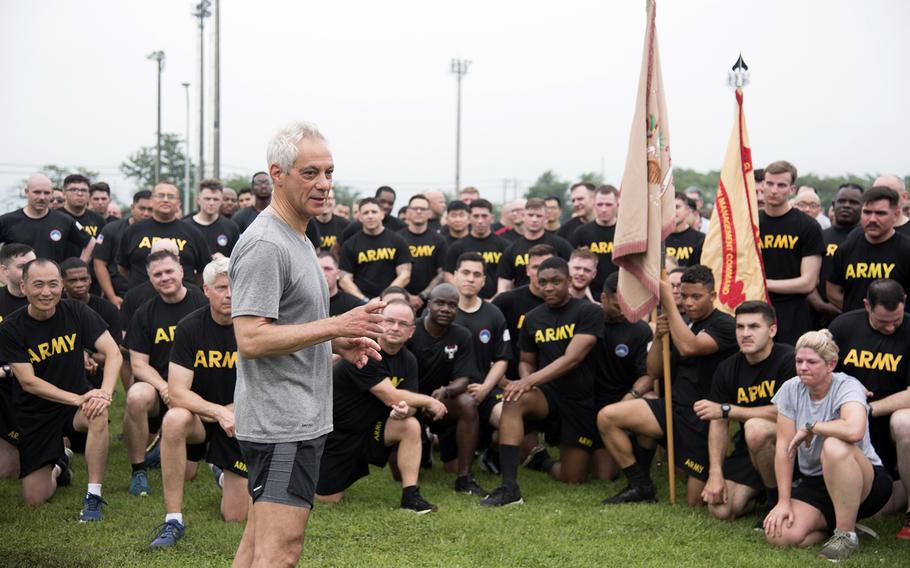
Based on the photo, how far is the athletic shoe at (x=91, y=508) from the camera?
249 inches

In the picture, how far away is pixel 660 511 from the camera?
22.1ft

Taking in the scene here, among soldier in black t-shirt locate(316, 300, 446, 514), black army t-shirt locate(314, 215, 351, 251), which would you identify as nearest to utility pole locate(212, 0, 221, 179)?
black army t-shirt locate(314, 215, 351, 251)

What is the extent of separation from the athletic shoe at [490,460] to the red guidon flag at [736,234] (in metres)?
2.29

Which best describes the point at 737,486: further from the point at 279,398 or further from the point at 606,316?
the point at 279,398

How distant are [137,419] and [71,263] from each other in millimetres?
1791

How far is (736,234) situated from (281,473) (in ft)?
18.1

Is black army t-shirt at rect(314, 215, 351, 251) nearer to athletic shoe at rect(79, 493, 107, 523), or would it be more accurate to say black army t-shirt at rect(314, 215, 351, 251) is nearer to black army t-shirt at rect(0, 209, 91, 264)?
black army t-shirt at rect(0, 209, 91, 264)

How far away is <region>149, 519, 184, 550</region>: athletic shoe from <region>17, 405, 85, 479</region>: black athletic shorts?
1350 millimetres

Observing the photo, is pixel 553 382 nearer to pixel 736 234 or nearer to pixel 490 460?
pixel 490 460

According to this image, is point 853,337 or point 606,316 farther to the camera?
point 606,316

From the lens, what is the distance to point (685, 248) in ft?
30.4

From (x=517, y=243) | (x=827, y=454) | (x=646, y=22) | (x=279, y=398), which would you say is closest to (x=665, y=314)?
(x=827, y=454)

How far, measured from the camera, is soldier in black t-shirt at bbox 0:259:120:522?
6.64m

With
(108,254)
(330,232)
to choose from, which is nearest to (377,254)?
(330,232)
